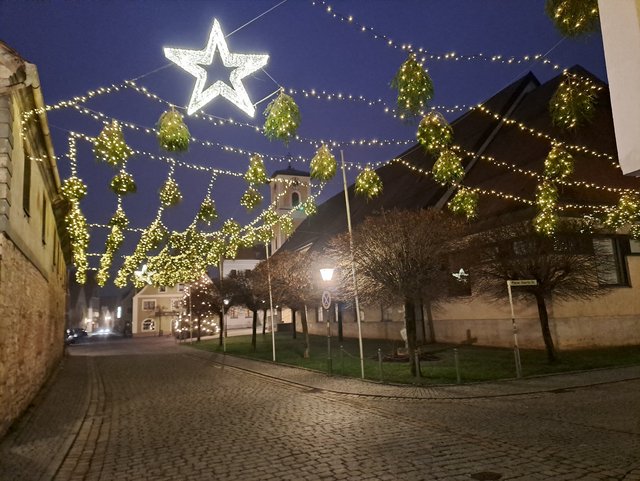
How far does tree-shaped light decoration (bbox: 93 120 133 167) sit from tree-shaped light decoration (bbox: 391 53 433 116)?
413 centimetres

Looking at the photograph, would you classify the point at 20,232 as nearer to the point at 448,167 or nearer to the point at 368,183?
the point at 368,183

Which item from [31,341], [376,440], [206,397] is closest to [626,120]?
[376,440]

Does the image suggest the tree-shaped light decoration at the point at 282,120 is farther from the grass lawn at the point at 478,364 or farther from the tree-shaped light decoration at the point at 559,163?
the grass lawn at the point at 478,364

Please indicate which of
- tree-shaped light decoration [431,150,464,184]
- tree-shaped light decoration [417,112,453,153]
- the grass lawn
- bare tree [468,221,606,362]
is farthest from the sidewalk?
tree-shaped light decoration [417,112,453,153]

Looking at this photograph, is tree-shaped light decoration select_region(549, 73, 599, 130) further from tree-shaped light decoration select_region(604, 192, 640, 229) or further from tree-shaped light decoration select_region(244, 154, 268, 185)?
tree-shaped light decoration select_region(244, 154, 268, 185)

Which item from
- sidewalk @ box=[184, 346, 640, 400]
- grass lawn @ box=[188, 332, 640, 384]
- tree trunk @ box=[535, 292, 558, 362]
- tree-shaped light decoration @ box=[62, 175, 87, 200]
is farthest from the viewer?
tree trunk @ box=[535, 292, 558, 362]

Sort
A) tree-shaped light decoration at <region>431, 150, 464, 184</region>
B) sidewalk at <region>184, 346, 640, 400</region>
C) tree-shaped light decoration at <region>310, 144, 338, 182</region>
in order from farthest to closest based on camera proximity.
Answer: sidewalk at <region>184, 346, 640, 400</region>, tree-shaped light decoration at <region>310, 144, 338, 182</region>, tree-shaped light decoration at <region>431, 150, 464, 184</region>

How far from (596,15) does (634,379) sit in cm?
1030

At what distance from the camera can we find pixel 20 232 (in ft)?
30.8

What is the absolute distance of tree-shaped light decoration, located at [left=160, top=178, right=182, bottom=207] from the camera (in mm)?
9547

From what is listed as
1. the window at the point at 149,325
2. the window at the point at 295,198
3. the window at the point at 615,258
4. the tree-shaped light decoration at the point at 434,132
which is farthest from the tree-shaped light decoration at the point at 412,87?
the window at the point at 149,325

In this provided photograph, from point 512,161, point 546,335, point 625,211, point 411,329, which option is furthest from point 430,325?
point 625,211

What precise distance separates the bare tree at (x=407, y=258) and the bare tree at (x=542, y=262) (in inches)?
55.6

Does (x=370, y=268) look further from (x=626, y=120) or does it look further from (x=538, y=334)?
(x=626, y=120)
